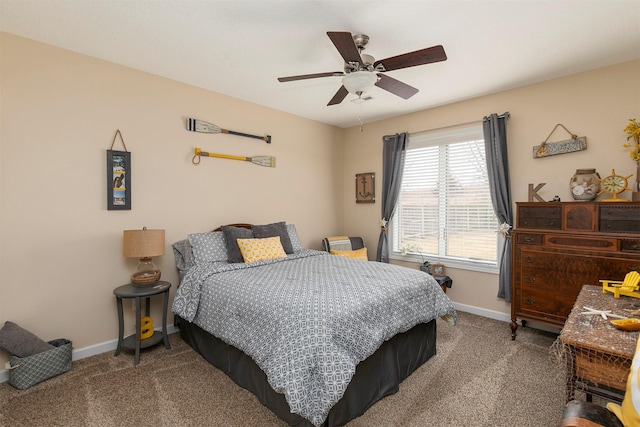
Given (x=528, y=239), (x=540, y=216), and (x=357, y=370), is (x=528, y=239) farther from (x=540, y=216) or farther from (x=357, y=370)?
(x=357, y=370)

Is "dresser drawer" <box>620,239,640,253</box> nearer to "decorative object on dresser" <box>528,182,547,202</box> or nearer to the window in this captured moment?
"decorative object on dresser" <box>528,182,547,202</box>

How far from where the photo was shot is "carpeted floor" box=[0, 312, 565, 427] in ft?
6.33

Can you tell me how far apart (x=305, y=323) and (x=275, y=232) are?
197cm

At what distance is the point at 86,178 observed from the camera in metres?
2.73

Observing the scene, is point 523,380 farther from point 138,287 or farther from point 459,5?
point 138,287

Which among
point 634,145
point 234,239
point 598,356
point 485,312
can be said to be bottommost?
point 485,312

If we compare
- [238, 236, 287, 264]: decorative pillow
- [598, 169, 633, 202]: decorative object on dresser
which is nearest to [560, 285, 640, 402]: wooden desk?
[598, 169, 633, 202]: decorative object on dresser

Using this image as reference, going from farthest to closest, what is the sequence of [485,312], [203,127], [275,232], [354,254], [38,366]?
[354,254] → [485,312] → [275,232] → [203,127] → [38,366]

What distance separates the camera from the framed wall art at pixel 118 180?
111 inches

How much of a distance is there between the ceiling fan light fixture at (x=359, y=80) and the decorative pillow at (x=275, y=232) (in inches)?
73.6

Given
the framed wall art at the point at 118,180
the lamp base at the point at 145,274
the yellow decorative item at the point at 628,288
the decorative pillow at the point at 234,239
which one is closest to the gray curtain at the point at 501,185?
the yellow decorative item at the point at 628,288

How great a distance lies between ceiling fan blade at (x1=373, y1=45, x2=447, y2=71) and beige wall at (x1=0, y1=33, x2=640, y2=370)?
204 cm

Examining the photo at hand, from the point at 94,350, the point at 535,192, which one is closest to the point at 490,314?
the point at 535,192

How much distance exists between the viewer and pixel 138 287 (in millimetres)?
2781
